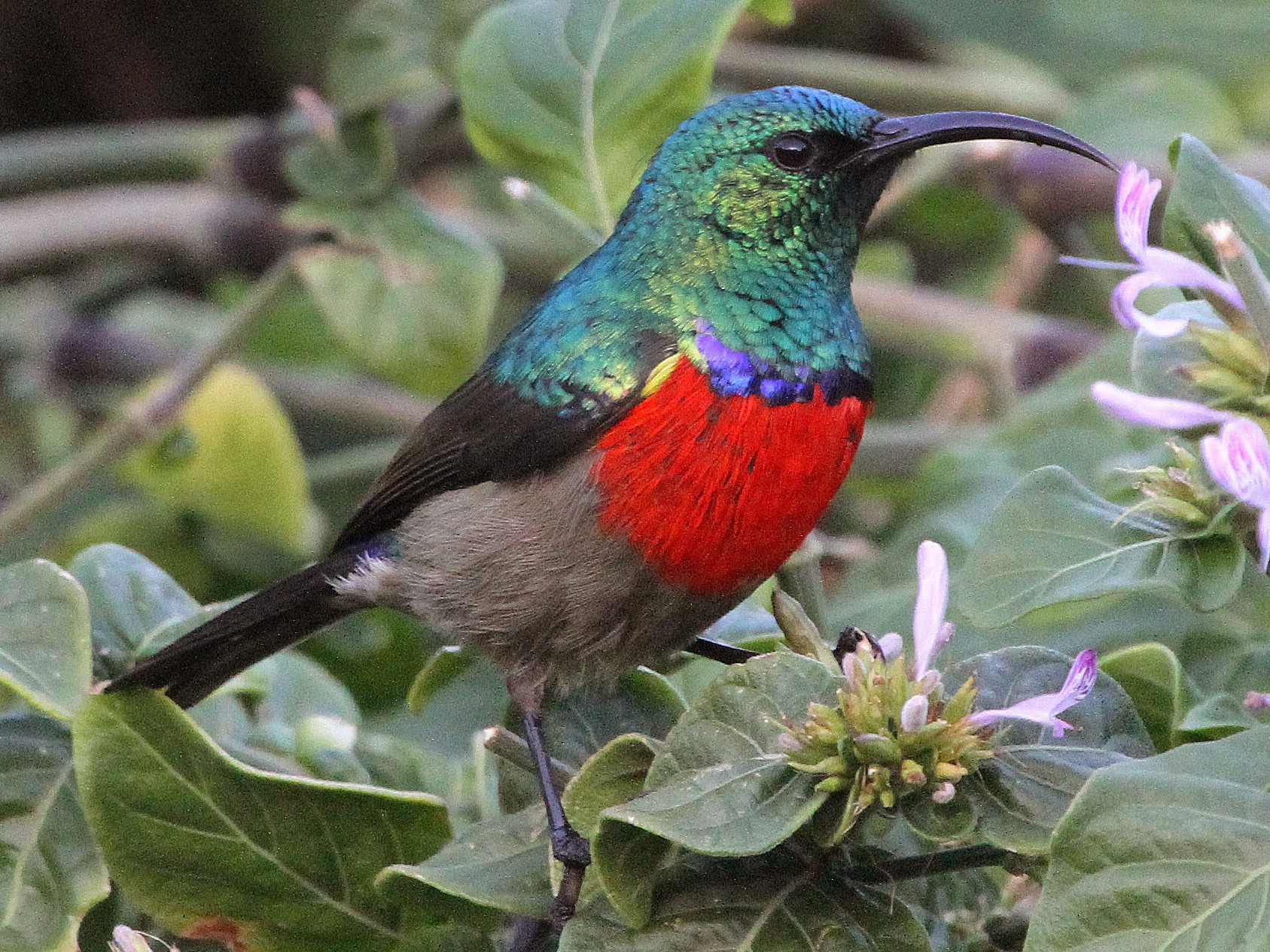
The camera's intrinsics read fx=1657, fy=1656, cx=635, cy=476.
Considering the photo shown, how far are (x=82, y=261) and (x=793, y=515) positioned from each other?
255 centimetres

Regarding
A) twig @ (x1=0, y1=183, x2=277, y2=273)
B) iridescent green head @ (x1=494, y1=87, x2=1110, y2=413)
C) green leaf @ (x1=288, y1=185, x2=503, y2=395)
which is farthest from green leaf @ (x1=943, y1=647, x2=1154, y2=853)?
twig @ (x1=0, y1=183, x2=277, y2=273)

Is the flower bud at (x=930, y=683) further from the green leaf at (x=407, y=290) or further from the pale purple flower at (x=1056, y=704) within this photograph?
the green leaf at (x=407, y=290)

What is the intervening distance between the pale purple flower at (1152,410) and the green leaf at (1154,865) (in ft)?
0.94

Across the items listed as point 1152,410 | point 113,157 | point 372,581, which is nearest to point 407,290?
point 372,581

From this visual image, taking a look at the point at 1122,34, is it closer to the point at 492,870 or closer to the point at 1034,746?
the point at 1034,746

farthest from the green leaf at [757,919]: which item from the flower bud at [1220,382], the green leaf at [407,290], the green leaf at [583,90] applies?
the green leaf at [407,290]

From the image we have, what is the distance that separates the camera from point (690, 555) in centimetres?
193

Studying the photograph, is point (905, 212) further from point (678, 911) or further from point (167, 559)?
point (678, 911)

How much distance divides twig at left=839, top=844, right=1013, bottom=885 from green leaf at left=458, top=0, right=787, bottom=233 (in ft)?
3.85

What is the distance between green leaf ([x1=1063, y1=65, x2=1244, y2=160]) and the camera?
359cm

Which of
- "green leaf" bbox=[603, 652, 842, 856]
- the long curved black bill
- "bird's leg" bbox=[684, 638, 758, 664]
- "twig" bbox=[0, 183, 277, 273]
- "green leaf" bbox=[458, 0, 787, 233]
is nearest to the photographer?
"green leaf" bbox=[603, 652, 842, 856]

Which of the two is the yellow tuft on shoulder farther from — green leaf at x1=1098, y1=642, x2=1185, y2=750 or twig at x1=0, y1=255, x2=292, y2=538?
twig at x1=0, y1=255, x2=292, y2=538

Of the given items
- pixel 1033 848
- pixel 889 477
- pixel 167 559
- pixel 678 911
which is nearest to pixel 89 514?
pixel 167 559

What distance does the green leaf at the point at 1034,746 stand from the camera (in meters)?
1.45
